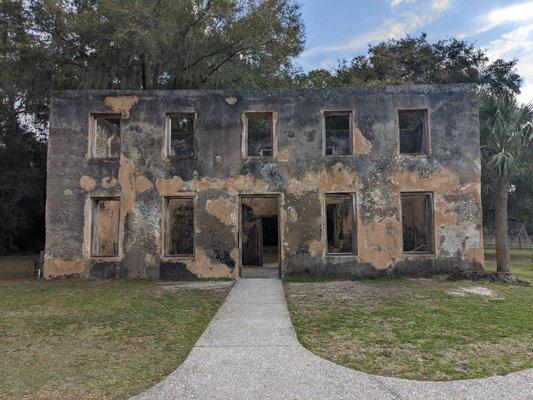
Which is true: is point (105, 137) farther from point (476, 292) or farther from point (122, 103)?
point (476, 292)

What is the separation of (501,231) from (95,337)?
447 inches

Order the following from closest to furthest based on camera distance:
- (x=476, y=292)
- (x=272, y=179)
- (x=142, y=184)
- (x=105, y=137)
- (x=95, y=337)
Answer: (x=95, y=337), (x=476, y=292), (x=272, y=179), (x=142, y=184), (x=105, y=137)

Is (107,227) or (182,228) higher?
(107,227)

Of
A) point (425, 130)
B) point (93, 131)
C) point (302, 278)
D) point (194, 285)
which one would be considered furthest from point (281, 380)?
point (93, 131)

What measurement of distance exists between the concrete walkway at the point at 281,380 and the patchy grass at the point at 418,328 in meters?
0.27

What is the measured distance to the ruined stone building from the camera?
40.7 feet

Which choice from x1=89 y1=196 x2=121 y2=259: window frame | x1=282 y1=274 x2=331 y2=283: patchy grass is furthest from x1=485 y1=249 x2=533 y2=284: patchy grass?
x1=89 y1=196 x2=121 y2=259: window frame

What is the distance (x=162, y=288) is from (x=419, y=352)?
6.99 metres

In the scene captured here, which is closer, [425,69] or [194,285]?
[194,285]

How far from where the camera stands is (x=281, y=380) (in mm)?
4750

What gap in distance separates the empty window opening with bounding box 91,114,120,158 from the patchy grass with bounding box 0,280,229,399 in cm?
521

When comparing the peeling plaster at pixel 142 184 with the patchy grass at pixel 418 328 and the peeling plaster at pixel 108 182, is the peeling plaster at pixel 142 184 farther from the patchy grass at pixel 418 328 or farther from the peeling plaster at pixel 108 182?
the patchy grass at pixel 418 328

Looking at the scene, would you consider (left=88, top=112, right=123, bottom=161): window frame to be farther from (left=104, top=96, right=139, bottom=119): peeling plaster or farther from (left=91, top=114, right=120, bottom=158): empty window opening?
(left=104, top=96, right=139, bottom=119): peeling plaster

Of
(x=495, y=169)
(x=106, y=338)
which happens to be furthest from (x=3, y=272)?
(x=495, y=169)
